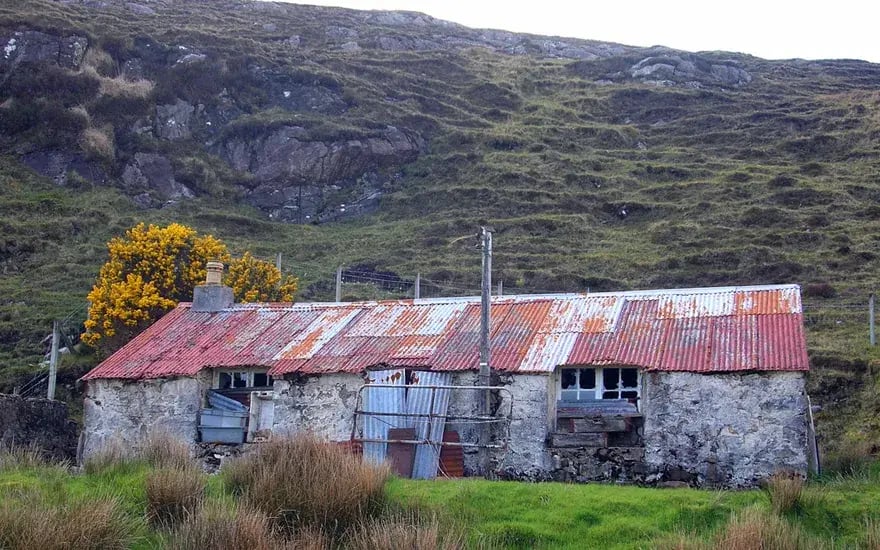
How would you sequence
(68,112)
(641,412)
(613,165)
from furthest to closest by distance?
1. (613,165)
2. (68,112)
3. (641,412)

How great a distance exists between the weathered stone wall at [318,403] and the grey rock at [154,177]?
41115 millimetres

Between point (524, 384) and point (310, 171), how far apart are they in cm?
4683

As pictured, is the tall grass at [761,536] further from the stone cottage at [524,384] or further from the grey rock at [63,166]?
the grey rock at [63,166]

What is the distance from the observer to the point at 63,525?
457 inches

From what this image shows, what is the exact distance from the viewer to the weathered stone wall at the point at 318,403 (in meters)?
21.8

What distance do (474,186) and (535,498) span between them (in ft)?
162

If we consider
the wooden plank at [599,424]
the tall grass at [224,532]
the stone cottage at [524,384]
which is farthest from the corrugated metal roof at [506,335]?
the tall grass at [224,532]

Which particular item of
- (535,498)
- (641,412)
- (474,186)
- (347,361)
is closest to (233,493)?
(535,498)

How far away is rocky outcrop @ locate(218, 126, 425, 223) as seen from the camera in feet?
208

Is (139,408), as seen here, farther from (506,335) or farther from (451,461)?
(506,335)

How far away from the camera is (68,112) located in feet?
207

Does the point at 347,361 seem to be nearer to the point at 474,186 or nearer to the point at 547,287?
the point at 547,287

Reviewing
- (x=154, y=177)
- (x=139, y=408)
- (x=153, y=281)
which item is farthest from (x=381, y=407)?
(x=154, y=177)

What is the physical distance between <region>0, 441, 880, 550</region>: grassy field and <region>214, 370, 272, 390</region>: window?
7.38 m
